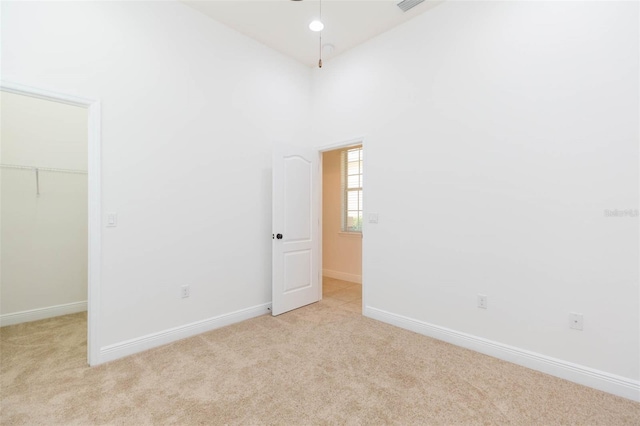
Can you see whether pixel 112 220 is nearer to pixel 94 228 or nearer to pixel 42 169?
pixel 94 228

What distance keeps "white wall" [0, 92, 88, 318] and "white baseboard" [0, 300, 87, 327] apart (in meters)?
0.01

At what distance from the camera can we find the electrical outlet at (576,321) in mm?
2127

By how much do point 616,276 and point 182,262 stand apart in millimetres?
3538

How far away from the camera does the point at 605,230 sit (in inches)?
80.2

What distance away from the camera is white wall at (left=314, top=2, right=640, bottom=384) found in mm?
2014

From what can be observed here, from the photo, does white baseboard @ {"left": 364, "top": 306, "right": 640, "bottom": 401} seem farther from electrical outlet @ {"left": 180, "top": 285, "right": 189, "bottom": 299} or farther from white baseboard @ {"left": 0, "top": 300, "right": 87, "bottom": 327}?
white baseboard @ {"left": 0, "top": 300, "right": 87, "bottom": 327}

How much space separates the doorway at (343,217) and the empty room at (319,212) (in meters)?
1.39

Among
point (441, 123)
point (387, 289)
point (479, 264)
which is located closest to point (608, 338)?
point (479, 264)

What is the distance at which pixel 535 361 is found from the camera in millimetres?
2289

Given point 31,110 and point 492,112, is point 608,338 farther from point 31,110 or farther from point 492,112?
point 31,110

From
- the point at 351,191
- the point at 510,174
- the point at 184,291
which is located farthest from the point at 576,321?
the point at 351,191

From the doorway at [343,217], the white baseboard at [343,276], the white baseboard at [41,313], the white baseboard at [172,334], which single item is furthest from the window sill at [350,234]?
the white baseboard at [41,313]

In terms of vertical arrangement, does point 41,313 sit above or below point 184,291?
below

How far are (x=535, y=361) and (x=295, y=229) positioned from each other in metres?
2.64
